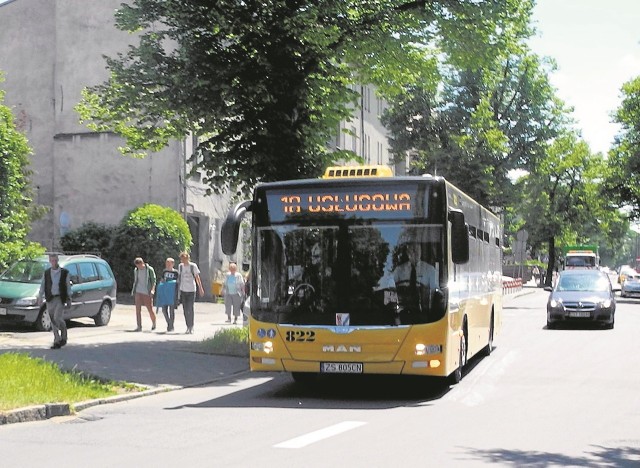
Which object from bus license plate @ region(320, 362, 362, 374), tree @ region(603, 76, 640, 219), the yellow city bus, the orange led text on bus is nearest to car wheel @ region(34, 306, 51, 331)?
the yellow city bus

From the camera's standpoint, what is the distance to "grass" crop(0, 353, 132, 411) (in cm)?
1207

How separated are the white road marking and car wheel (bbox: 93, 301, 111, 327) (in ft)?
54.7

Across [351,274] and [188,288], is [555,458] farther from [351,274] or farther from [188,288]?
[188,288]

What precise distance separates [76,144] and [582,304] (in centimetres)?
2191

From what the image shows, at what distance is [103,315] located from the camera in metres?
26.9

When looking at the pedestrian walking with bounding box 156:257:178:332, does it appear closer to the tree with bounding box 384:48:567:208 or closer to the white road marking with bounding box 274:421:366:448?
the white road marking with bounding box 274:421:366:448

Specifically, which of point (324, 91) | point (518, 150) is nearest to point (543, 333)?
point (324, 91)

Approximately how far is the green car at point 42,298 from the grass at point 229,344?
4296 mm

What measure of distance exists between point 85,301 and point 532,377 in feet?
43.5

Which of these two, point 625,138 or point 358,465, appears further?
point 625,138

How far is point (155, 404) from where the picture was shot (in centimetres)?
1313

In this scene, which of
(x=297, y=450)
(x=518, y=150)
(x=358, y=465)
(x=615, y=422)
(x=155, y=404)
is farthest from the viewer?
(x=518, y=150)

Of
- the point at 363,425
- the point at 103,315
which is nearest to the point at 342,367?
the point at 363,425

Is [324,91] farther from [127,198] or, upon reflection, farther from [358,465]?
[127,198]
